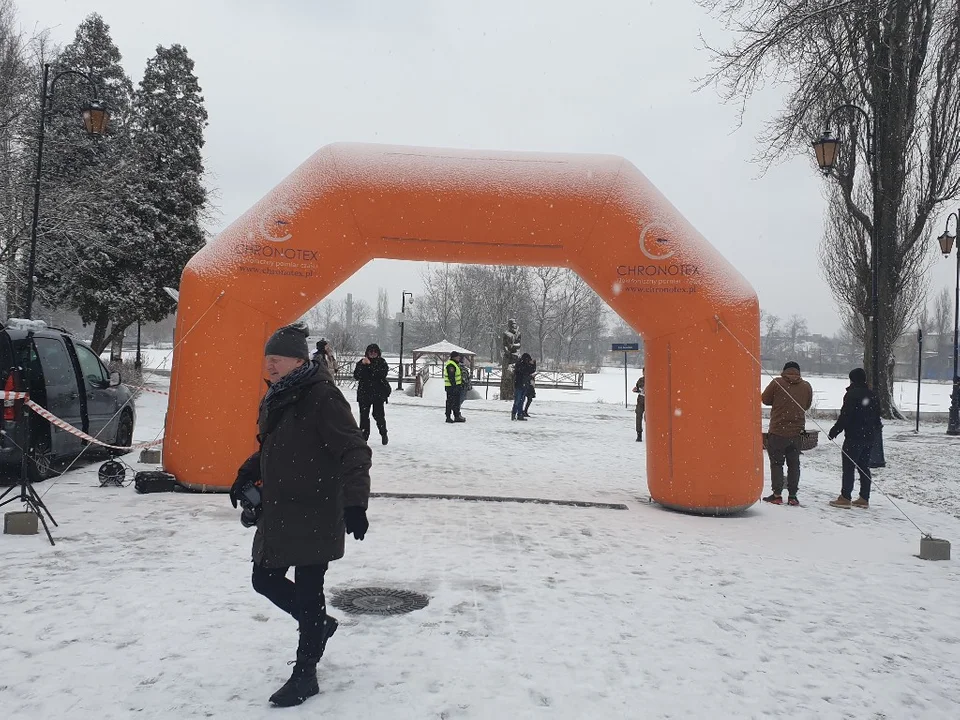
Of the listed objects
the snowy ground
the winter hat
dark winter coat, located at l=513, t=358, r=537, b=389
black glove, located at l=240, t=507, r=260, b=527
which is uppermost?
the winter hat

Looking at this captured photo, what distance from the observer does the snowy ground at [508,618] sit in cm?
339

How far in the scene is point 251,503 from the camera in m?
3.33

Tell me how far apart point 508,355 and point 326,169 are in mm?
23502

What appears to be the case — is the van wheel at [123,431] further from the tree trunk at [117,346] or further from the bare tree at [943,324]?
the bare tree at [943,324]

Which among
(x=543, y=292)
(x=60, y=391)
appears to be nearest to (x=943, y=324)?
(x=543, y=292)

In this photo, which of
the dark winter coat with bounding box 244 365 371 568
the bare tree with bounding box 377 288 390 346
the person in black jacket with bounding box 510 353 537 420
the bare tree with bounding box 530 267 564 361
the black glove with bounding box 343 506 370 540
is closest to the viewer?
the black glove with bounding box 343 506 370 540

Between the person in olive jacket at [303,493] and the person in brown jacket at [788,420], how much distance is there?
647cm

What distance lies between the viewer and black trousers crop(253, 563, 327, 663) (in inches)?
129

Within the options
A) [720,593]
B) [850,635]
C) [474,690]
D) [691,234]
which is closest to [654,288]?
[691,234]

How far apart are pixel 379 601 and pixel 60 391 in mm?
5744

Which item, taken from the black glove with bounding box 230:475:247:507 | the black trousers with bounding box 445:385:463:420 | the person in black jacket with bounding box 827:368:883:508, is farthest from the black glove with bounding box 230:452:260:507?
the black trousers with bounding box 445:385:463:420

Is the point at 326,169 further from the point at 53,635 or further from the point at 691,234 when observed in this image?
the point at 53,635

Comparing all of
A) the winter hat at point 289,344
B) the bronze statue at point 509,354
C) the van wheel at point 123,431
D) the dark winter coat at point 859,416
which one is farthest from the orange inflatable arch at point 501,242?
the bronze statue at point 509,354

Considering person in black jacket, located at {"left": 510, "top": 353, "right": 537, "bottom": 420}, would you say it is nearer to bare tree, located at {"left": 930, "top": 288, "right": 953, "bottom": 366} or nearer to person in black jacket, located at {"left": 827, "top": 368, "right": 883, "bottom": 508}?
person in black jacket, located at {"left": 827, "top": 368, "right": 883, "bottom": 508}
